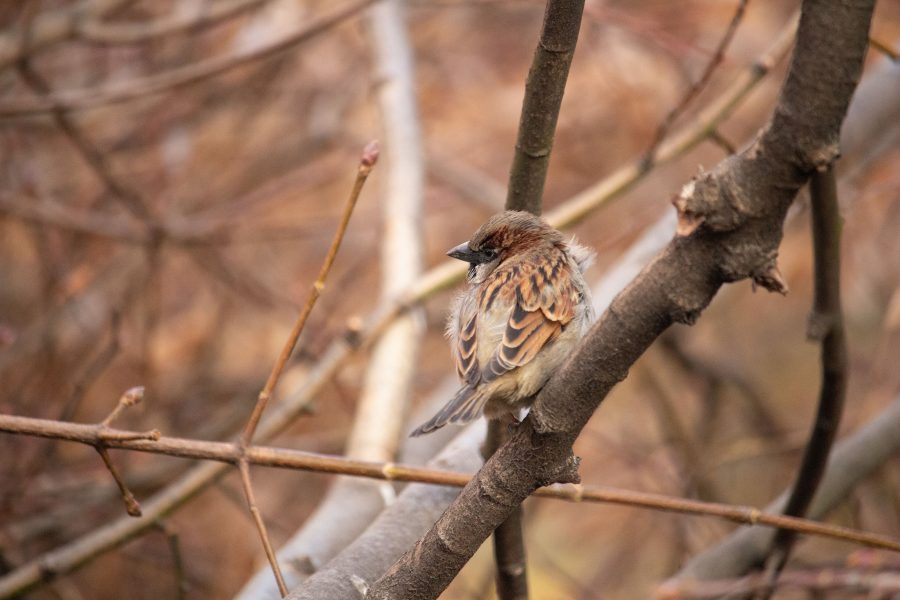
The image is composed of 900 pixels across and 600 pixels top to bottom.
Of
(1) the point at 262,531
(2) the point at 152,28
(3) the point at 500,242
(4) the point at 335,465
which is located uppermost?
(2) the point at 152,28

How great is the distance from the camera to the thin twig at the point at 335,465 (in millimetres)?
1600

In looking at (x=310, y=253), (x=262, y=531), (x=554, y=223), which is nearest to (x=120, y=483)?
(x=262, y=531)

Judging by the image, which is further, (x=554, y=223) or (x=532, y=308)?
(x=554, y=223)

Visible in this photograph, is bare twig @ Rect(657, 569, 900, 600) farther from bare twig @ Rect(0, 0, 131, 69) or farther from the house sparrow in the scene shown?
bare twig @ Rect(0, 0, 131, 69)

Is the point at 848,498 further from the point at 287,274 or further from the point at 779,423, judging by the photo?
the point at 287,274

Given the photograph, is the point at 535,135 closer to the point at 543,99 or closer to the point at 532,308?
the point at 543,99

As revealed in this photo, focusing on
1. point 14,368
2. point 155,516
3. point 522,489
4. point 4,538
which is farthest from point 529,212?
point 14,368

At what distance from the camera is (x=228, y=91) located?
18.5 feet

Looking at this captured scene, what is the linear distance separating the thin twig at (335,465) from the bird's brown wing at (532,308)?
0.86ft

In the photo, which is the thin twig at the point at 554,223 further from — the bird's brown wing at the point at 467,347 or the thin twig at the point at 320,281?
the thin twig at the point at 320,281

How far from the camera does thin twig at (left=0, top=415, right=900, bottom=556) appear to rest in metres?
1.60

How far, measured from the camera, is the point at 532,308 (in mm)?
2068

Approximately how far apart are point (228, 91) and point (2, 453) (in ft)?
8.86

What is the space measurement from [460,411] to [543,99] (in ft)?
2.14
